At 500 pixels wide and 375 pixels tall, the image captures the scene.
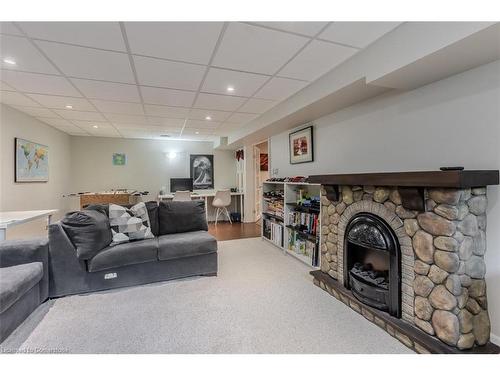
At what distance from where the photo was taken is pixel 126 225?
264 centimetres

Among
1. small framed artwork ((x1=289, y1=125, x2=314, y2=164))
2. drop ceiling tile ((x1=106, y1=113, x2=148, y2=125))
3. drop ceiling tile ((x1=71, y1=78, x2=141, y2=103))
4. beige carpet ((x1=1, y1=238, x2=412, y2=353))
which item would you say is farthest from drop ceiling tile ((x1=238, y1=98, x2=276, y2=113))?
beige carpet ((x1=1, y1=238, x2=412, y2=353))

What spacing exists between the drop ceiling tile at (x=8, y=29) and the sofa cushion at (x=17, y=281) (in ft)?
5.91

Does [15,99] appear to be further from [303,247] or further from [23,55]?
[303,247]

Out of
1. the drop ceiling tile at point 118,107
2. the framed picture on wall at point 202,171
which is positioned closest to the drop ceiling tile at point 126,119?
the drop ceiling tile at point 118,107

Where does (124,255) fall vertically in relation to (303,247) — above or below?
above

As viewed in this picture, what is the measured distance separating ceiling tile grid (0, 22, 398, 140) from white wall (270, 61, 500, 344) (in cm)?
66

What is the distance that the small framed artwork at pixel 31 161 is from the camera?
3596 mm

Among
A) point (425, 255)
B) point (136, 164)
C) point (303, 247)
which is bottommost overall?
point (303, 247)

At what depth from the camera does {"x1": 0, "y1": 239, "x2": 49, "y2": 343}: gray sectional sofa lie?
5.25 feet

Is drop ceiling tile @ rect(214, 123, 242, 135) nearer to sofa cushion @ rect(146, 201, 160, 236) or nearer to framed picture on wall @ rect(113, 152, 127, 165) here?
Result: sofa cushion @ rect(146, 201, 160, 236)

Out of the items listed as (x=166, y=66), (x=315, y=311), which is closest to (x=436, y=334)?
(x=315, y=311)

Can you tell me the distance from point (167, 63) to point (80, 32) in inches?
26.9

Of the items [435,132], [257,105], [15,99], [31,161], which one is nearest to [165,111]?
[257,105]
